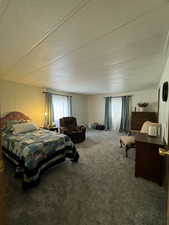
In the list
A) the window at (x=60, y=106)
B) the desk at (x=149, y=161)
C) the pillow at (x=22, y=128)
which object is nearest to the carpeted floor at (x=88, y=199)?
the desk at (x=149, y=161)

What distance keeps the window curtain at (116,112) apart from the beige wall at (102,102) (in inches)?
18.1

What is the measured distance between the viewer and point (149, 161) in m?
1.97

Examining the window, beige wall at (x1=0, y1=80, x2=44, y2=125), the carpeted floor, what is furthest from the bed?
the window

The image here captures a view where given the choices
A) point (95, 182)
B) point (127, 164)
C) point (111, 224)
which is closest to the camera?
point (111, 224)

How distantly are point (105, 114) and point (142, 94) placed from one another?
2.19m

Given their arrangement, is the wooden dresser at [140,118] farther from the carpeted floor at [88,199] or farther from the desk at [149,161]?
the desk at [149,161]

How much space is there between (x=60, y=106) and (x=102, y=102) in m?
2.68

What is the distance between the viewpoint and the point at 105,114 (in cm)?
639

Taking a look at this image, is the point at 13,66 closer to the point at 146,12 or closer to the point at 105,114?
the point at 146,12

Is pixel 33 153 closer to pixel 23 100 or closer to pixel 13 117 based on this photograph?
pixel 13 117

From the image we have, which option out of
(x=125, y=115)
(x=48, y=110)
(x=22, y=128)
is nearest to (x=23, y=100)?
(x=48, y=110)

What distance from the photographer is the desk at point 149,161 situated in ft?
6.23

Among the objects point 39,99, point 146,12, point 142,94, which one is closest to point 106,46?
point 146,12

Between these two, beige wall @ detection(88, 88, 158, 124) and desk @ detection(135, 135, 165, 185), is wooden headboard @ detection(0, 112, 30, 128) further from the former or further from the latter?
beige wall @ detection(88, 88, 158, 124)
